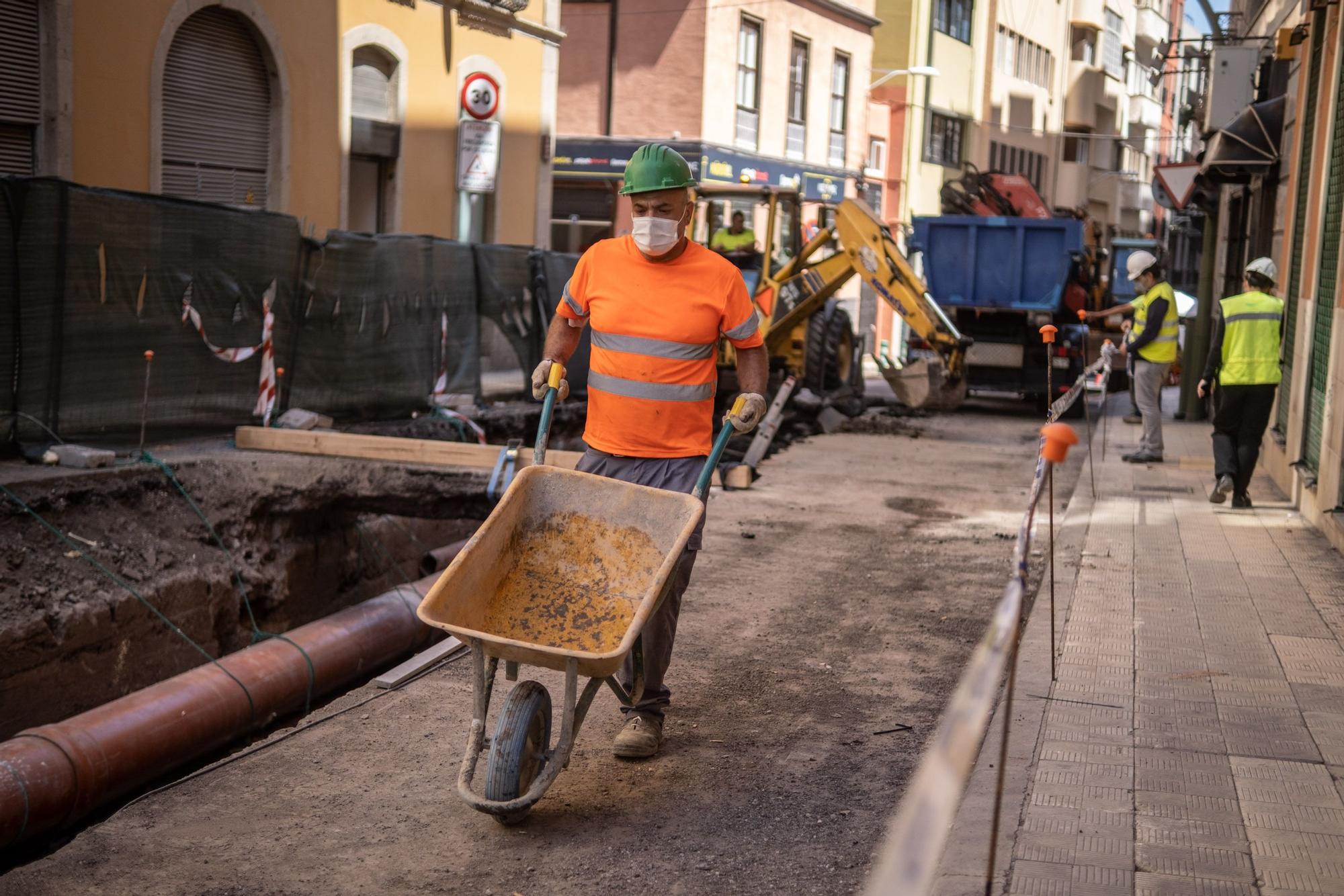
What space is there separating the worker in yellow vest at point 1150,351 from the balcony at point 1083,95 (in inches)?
1560

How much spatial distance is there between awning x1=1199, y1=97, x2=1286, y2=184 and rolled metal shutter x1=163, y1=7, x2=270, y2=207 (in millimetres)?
9891

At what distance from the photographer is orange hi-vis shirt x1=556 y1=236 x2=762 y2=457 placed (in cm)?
494

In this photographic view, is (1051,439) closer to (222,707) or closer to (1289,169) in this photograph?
(222,707)

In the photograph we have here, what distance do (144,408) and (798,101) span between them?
24.6 m

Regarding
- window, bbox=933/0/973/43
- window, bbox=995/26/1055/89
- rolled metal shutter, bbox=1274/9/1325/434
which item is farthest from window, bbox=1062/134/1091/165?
rolled metal shutter, bbox=1274/9/1325/434

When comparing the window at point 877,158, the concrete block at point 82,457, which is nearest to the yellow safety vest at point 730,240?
the concrete block at point 82,457

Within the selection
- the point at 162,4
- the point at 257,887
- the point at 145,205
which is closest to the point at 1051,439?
the point at 257,887

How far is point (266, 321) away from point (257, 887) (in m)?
7.76

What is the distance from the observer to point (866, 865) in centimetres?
419

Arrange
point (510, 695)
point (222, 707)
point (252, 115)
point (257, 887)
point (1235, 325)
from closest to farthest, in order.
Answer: point (257, 887) < point (510, 695) < point (222, 707) < point (1235, 325) < point (252, 115)

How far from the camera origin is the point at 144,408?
9.41 meters

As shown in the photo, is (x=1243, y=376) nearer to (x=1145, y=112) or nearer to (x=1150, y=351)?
(x=1150, y=351)

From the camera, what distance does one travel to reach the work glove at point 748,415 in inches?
190

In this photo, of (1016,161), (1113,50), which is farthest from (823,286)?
(1113,50)
